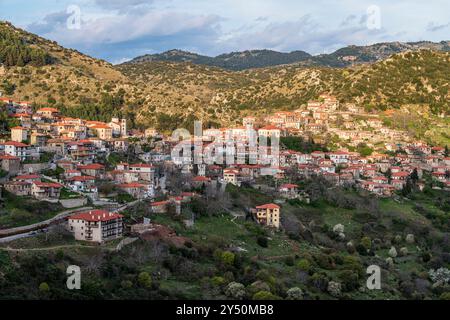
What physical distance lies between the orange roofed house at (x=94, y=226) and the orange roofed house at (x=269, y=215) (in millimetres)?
15019

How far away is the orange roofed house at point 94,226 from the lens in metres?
34.8

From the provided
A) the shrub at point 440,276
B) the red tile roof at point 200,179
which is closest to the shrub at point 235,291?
the shrub at point 440,276

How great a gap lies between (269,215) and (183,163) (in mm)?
13613

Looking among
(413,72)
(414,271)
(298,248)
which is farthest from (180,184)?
(413,72)

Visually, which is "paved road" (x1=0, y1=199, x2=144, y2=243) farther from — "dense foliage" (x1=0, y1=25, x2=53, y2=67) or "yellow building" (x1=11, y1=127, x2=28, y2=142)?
"dense foliage" (x1=0, y1=25, x2=53, y2=67)

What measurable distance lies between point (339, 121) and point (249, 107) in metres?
16.1

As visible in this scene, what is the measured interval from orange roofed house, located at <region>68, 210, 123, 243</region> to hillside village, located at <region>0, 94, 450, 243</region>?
6 centimetres

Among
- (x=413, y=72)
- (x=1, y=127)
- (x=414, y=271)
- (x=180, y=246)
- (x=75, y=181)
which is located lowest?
(x=414, y=271)

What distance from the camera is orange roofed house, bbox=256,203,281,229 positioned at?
1895 inches

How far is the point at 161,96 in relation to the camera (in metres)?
90.5

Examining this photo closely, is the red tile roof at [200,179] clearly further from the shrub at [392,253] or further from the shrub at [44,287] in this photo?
the shrub at [44,287]

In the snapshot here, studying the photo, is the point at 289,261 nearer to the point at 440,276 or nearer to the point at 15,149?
the point at 440,276

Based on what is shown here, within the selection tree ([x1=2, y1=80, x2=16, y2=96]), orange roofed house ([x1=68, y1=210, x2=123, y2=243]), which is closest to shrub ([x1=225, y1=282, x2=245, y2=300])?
orange roofed house ([x1=68, y1=210, x2=123, y2=243])
